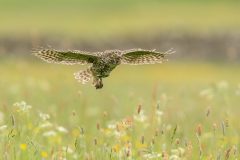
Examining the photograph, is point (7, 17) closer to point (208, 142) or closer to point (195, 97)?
point (195, 97)

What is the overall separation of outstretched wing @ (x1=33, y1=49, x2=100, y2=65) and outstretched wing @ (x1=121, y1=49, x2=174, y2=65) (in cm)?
24

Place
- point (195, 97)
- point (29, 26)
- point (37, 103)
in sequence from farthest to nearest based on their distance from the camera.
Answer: point (29, 26), point (195, 97), point (37, 103)

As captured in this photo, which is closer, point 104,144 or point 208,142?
point 104,144

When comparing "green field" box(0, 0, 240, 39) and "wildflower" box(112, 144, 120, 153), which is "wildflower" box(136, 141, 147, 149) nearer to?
"wildflower" box(112, 144, 120, 153)

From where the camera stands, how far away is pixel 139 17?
33.5 metres

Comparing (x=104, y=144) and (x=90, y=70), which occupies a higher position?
(x=90, y=70)

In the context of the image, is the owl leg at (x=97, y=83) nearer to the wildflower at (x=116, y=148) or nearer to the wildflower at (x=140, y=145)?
the wildflower at (x=116, y=148)

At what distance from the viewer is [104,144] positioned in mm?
6359

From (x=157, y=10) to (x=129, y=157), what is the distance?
29.7 meters

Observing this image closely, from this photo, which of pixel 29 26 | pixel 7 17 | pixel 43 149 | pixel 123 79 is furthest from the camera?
pixel 7 17

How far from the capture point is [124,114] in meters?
12.9

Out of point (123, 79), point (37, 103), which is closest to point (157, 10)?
point (123, 79)

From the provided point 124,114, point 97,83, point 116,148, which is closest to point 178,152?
point 116,148

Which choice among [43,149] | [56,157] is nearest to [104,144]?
[56,157]
